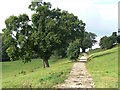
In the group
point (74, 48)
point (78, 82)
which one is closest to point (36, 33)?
point (74, 48)

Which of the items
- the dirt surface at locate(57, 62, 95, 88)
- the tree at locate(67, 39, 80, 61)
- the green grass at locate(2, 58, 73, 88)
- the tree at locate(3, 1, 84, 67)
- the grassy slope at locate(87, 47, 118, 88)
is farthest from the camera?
the tree at locate(67, 39, 80, 61)

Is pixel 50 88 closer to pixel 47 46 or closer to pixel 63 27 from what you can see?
pixel 47 46

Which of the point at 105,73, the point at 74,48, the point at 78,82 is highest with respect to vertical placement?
the point at 74,48

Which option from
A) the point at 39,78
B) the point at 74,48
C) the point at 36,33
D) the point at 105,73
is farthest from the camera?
the point at 74,48

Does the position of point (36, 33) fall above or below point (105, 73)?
above

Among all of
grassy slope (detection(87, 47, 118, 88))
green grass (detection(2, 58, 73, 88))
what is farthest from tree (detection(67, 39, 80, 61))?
green grass (detection(2, 58, 73, 88))

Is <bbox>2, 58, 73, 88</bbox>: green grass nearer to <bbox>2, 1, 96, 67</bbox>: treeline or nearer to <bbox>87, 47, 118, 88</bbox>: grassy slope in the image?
<bbox>87, 47, 118, 88</bbox>: grassy slope

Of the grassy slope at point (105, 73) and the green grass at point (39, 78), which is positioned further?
the green grass at point (39, 78)

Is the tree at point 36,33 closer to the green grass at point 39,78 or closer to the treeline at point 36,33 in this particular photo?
the treeline at point 36,33

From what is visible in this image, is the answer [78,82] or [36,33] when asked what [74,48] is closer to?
[36,33]

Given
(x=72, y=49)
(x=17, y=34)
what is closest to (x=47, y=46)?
(x=17, y=34)

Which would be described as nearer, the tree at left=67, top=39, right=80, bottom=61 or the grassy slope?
the grassy slope

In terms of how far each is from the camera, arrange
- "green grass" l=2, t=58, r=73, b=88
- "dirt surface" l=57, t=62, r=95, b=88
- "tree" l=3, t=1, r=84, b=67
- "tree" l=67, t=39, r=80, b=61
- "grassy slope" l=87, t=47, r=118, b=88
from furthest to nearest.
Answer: "tree" l=67, t=39, r=80, b=61 → "tree" l=3, t=1, r=84, b=67 → "green grass" l=2, t=58, r=73, b=88 → "grassy slope" l=87, t=47, r=118, b=88 → "dirt surface" l=57, t=62, r=95, b=88

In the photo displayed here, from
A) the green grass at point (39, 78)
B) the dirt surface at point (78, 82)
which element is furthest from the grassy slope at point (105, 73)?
the green grass at point (39, 78)
